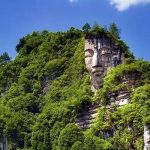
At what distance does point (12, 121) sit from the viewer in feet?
111

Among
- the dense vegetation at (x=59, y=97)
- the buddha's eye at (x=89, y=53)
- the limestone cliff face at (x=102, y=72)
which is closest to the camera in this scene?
the dense vegetation at (x=59, y=97)

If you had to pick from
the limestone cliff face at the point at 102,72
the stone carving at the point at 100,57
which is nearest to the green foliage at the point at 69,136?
the limestone cliff face at the point at 102,72

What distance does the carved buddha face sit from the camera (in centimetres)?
3150

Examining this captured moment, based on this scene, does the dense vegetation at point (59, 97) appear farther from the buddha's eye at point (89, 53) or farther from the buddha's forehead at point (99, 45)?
the buddha's eye at point (89, 53)

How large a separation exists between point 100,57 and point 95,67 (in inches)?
24.3

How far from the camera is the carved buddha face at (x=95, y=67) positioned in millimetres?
31500

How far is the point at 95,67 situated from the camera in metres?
31.6

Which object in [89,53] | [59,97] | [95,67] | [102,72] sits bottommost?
[59,97]

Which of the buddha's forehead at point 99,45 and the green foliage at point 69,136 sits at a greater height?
the buddha's forehead at point 99,45

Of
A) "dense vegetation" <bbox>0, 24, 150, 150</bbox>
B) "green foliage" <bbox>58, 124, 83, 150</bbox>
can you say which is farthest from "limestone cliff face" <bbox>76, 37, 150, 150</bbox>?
"green foliage" <bbox>58, 124, 83, 150</bbox>

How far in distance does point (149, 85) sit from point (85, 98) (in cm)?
404

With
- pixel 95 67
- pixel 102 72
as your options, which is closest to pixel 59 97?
pixel 95 67

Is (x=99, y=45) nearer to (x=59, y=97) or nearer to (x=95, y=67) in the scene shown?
(x=95, y=67)

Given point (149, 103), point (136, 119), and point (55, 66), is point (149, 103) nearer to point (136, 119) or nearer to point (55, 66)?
point (136, 119)
